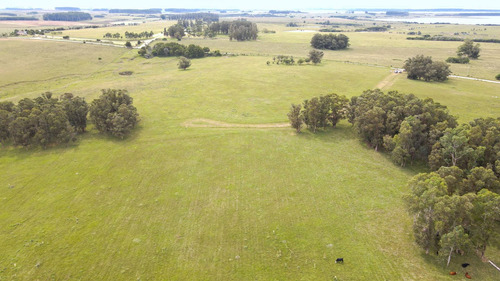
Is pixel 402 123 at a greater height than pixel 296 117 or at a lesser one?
greater

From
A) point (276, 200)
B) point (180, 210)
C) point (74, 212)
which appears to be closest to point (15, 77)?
point (74, 212)

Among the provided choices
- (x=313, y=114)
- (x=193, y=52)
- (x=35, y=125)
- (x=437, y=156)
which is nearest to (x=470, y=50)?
(x=313, y=114)

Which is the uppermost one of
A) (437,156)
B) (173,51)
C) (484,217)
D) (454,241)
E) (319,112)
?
(173,51)

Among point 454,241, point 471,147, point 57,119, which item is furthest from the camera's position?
point 57,119

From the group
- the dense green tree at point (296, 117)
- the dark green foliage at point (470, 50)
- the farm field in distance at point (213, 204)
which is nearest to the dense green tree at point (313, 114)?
the dense green tree at point (296, 117)

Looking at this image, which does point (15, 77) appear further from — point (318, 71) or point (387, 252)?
point (387, 252)

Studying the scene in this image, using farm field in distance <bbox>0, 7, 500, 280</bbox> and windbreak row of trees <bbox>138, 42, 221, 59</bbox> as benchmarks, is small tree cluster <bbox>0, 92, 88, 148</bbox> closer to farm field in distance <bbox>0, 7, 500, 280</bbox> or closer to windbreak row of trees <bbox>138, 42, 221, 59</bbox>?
farm field in distance <bbox>0, 7, 500, 280</bbox>

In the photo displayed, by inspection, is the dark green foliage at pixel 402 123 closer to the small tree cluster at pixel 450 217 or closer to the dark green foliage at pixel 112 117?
the small tree cluster at pixel 450 217

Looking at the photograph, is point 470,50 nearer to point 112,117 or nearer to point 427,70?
point 427,70
